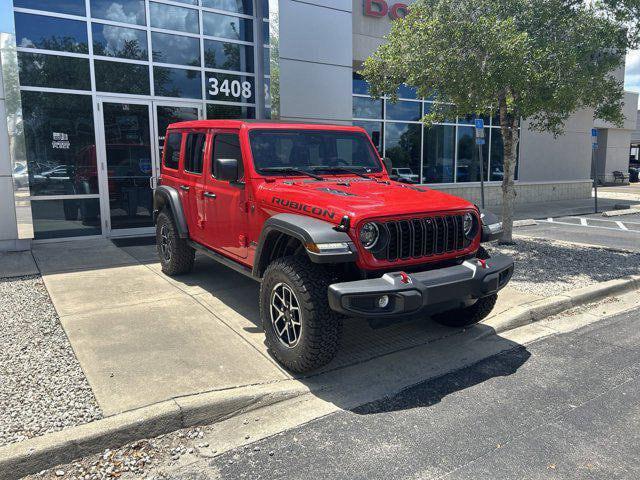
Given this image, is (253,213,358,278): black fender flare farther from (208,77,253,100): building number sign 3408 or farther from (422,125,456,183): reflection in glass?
(422,125,456,183): reflection in glass

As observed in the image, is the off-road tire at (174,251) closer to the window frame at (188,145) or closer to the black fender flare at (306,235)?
the window frame at (188,145)

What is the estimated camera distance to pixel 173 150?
6.86 metres

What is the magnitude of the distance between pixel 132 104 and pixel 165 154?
3.49 m

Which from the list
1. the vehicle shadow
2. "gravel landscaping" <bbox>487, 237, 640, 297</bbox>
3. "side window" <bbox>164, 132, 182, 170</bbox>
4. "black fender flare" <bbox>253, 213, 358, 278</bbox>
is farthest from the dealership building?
"gravel landscaping" <bbox>487, 237, 640, 297</bbox>

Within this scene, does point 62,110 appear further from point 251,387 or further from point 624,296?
point 624,296

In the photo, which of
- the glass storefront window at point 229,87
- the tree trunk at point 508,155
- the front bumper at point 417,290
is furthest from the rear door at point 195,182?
the tree trunk at point 508,155

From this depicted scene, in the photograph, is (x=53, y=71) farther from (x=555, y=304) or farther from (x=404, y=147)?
(x=404, y=147)

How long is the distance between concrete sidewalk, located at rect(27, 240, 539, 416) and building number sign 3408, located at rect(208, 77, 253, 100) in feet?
15.4

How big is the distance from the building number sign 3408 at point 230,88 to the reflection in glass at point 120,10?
67.7 inches

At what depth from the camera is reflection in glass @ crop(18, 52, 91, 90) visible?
8914mm

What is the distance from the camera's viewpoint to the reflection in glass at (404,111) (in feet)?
49.4

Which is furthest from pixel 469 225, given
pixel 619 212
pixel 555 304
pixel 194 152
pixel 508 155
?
pixel 619 212

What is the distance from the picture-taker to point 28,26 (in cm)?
891

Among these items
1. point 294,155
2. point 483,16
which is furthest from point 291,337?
point 483,16
